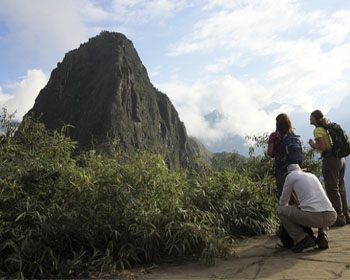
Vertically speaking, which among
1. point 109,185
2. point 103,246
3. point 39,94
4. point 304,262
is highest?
point 39,94

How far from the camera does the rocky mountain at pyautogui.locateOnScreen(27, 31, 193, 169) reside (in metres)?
110

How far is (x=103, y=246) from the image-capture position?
3971 mm

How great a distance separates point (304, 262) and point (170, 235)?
154 cm

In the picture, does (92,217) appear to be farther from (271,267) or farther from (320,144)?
(320,144)

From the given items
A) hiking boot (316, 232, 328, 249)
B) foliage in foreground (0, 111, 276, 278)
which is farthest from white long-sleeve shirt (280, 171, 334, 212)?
foliage in foreground (0, 111, 276, 278)

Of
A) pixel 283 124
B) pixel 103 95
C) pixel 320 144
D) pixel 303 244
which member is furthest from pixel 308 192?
pixel 103 95

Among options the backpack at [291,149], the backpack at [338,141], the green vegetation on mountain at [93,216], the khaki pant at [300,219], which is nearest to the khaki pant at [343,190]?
the backpack at [338,141]

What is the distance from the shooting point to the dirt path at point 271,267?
3.26 m

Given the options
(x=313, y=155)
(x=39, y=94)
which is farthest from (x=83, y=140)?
(x=313, y=155)

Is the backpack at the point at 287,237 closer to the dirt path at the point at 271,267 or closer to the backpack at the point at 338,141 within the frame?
the dirt path at the point at 271,267

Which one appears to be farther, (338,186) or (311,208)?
(338,186)

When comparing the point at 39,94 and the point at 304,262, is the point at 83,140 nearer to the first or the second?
the point at 39,94

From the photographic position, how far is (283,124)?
4.82 metres

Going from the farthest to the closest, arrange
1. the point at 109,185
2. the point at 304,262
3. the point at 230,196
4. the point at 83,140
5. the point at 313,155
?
the point at 83,140 → the point at 313,155 → the point at 230,196 → the point at 109,185 → the point at 304,262
